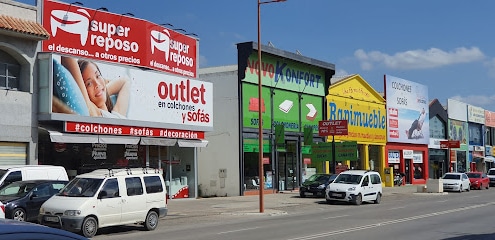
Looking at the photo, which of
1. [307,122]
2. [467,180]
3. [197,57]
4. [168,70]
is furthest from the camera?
[467,180]

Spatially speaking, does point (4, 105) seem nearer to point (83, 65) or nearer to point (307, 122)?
point (83, 65)

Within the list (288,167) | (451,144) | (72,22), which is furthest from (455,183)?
(72,22)

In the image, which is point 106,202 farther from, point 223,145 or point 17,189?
point 223,145

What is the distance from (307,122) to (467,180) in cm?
1423

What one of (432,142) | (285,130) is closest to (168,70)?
(285,130)

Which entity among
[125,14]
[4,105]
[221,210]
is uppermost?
[125,14]

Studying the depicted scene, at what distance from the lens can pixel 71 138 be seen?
23.8 meters

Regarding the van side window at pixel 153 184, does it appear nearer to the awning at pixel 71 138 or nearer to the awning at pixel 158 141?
the awning at pixel 71 138

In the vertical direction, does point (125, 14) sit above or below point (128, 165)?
above

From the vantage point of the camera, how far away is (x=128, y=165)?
27641mm

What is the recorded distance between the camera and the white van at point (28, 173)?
18875 millimetres

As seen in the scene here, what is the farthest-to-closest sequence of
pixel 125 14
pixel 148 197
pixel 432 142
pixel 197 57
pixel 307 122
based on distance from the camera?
1. pixel 432 142
2. pixel 307 122
3. pixel 197 57
4. pixel 125 14
5. pixel 148 197

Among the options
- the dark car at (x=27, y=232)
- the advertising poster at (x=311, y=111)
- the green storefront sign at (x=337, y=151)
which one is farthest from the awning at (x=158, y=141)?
the dark car at (x=27, y=232)

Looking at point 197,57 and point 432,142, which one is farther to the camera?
point 432,142
